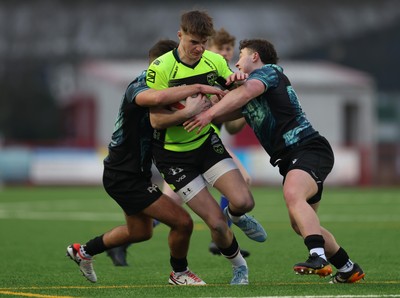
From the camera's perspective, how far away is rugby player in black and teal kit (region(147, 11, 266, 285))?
9586 mm

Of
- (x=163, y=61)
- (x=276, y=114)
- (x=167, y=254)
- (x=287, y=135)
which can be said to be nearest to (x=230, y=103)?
(x=276, y=114)

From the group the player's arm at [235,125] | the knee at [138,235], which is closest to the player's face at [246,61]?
the knee at [138,235]

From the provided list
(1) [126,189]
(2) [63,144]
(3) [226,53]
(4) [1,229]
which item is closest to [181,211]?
(1) [126,189]

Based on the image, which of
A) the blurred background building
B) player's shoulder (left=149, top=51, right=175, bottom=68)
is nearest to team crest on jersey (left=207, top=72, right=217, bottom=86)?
player's shoulder (left=149, top=51, right=175, bottom=68)

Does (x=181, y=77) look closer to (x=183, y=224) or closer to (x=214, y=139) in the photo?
(x=214, y=139)

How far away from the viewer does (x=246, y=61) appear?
9.77 metres

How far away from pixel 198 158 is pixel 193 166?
0.08 meters

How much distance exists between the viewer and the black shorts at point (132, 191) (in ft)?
32.1

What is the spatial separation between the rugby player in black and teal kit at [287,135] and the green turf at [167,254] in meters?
0.42

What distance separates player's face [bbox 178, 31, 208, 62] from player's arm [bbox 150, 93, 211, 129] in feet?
1.09

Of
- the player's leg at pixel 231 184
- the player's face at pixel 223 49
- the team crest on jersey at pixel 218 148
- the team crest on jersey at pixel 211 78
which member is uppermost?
the player's face at pixel 223 49

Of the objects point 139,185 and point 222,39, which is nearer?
point 139,185

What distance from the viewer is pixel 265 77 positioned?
9477mm

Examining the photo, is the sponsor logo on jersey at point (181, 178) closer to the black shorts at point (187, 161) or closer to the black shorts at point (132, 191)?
the black shorts at point (187, 161)
